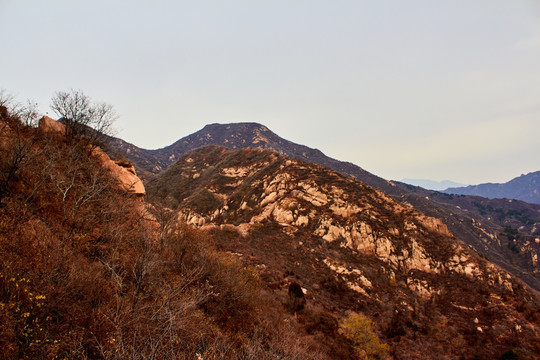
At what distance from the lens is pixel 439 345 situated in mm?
22938

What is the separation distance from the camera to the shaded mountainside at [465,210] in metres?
79.1

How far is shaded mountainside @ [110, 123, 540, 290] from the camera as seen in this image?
79.1 m

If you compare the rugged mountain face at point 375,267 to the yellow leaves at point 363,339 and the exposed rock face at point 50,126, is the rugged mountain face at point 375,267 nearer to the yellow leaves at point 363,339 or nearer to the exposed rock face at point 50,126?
the yellow leaves at point 363,339

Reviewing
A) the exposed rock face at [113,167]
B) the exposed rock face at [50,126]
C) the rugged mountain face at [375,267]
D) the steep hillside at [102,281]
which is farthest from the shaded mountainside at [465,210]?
the rugged mountain face at [375,267]

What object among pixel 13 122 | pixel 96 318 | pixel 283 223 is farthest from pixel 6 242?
pixel 283 223

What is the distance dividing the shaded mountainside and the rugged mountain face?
23.8 meters

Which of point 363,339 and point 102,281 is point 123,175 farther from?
point 363,339

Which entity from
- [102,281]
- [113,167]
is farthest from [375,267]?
[113,167]

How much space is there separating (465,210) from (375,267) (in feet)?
569

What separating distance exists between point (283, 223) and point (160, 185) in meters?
55.5

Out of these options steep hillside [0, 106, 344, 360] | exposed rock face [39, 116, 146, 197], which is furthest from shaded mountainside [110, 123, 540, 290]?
steep hillside [0, 106, 344, 360]

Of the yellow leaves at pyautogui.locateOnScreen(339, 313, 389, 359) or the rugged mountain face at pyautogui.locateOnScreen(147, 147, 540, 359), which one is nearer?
the yellow leaves at pyautogui.locateOnScreen(339, 313, 389, 359)

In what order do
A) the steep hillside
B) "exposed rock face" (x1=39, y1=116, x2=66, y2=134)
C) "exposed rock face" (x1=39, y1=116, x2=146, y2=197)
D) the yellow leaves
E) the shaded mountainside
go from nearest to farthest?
the steep hillside < "exposed rock face" (x1=39, y1=116, x2=66, y2=134) < "exposed rock face" (x1=39, y1=116, x2=146, y2=197) < the yellow leaves < the shaded mountainside

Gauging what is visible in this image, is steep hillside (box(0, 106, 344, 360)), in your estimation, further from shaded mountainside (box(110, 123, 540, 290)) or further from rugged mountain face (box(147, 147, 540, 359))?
shaded mountainside (box(110, 123, 540, 290))
